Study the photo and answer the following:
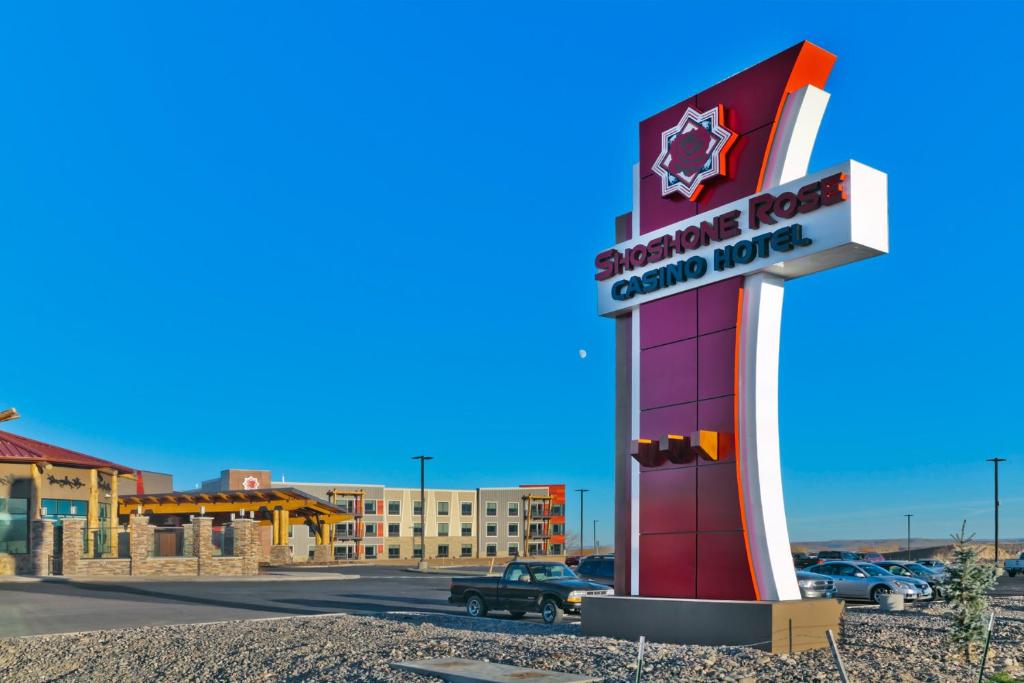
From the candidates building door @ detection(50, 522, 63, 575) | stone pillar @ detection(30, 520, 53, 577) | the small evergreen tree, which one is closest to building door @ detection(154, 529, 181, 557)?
building door @ detection(50, 522, 63, 575)

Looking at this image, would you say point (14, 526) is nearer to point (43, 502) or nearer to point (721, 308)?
point (43, 502)

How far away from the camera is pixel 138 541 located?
1919 inches

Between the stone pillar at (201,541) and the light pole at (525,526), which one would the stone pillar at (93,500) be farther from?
the light pole at (525,526)

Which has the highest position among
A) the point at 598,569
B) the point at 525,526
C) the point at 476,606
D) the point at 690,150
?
the point at 690,150

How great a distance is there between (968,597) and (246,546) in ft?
139

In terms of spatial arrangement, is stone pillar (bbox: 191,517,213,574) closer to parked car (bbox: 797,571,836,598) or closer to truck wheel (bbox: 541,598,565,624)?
truck wheel (bbox: 541,598,565,624)

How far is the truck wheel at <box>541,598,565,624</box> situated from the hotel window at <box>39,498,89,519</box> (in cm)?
3542

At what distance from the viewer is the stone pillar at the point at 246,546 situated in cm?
5206

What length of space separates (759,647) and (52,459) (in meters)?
44.8

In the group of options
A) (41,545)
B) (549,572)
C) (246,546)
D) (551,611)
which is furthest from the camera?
(246,546)

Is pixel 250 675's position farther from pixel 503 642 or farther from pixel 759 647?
pixel 759 647

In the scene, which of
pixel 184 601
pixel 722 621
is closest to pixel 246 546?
pixel 184 601

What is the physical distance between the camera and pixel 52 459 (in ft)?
171

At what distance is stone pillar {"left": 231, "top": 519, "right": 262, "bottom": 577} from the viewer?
52.1 metres
